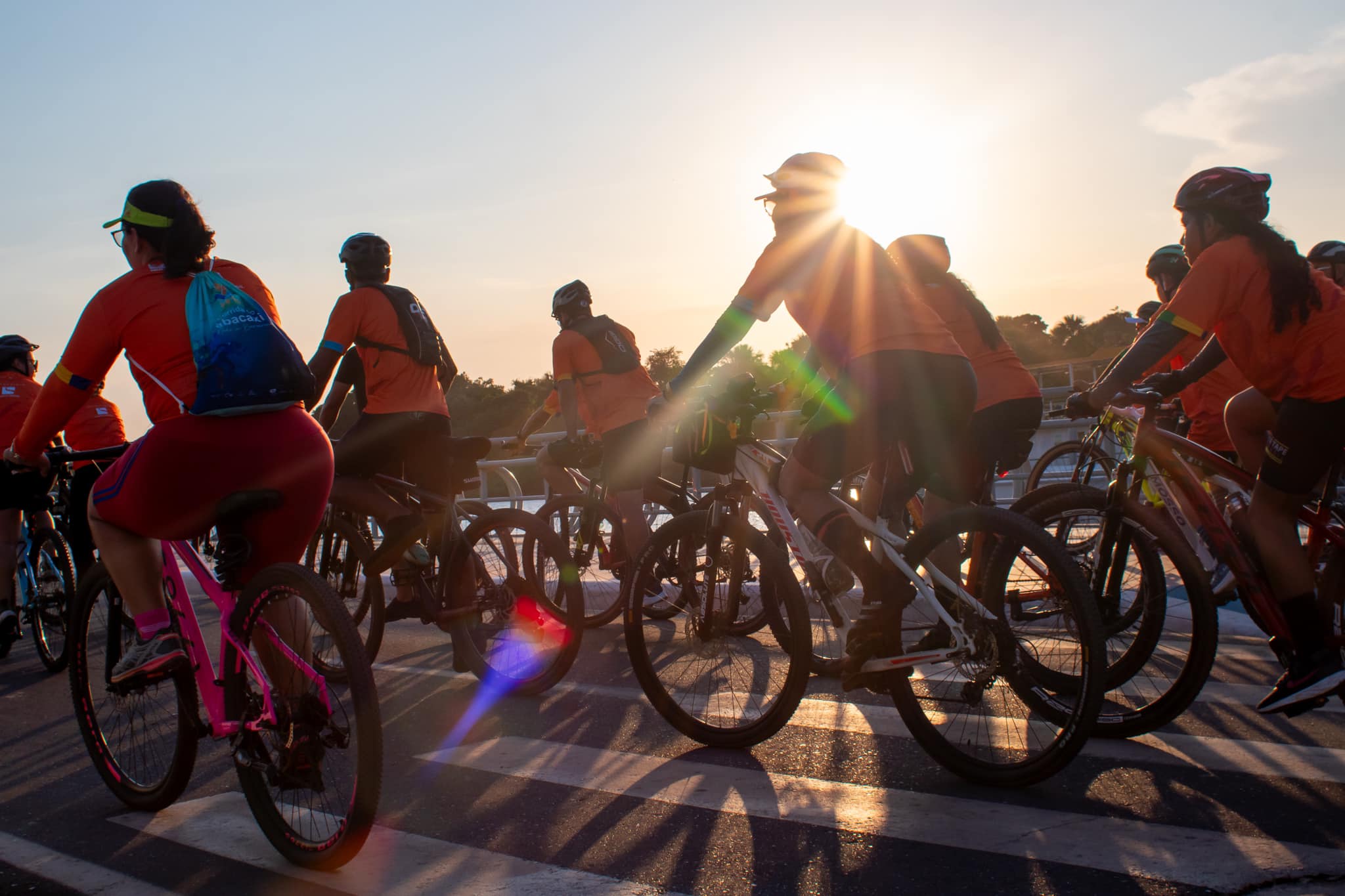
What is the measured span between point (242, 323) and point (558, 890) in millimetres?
1840

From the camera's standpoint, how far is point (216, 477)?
138 inches

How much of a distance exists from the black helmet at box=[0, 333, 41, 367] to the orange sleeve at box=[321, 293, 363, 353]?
3.41 m

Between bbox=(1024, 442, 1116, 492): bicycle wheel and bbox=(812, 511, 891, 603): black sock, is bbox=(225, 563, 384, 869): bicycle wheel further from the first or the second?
bbox=(1024, 442, 1116, 492): bicycle wheel

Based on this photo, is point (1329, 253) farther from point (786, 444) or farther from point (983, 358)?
point (786, 444)

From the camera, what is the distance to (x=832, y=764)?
414cm

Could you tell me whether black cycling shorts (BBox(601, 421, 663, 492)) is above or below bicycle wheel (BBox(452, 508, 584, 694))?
above

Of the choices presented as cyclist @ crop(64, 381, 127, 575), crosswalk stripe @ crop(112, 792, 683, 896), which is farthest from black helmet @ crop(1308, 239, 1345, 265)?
cyclist @ crop(64, 381, 127, 575)

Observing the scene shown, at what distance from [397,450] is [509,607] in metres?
0.95

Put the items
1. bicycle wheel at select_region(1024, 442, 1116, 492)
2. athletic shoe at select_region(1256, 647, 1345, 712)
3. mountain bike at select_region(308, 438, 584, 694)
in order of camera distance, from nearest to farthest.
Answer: athletic shoe at select_region(1256, 647, 1345, 712) → mountain bike at select_region(308, 438, 584, 694) → bicycle wheel at select_region(1024, 442, 1116, 492)

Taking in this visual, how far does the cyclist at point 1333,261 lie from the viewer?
20.9ft

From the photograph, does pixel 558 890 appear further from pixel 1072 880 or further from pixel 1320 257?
pixel 1320 257

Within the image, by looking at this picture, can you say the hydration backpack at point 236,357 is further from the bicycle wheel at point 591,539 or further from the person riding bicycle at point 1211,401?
the person riding bicycle at point 1211,401

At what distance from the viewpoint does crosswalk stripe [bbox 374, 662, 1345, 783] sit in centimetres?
378

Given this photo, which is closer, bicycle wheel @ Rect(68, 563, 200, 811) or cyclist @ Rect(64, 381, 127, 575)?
bicycle wheel @ Rect(68, 563, 200, 811)
